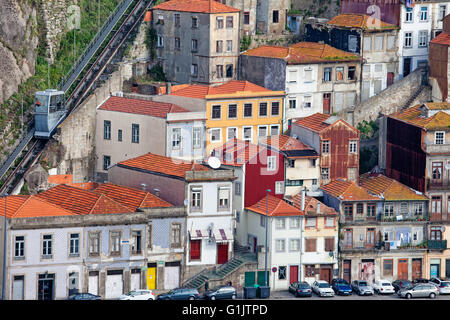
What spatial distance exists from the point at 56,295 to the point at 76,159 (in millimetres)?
18402

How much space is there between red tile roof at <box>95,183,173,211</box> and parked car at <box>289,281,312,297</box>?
1040 centimetres

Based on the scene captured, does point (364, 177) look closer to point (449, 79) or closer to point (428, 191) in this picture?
point (428, 191)

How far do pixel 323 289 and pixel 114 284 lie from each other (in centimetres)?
1445

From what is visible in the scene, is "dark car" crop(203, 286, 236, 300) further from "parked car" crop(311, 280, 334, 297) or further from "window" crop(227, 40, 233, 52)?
"window" crop(227, 40, 233, 52)

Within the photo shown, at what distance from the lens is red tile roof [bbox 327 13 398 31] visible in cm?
9184

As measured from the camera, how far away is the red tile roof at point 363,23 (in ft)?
301

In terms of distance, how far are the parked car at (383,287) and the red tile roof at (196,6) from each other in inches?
1140

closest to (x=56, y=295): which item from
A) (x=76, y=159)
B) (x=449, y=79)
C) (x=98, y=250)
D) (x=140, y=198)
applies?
(x=98, y=250)

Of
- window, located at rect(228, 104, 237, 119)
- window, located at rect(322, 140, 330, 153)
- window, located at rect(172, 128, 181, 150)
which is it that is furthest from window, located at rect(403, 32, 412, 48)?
window, located at rect(172, 128, 181, 150)

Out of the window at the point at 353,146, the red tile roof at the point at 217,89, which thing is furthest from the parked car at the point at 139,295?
the window at the point at 353,146

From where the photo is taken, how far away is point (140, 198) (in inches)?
2783

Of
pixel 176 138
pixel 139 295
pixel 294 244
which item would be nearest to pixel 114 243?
pixel 139 295

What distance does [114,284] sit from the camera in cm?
6825

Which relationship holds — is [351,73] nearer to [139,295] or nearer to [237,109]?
[237,109]
